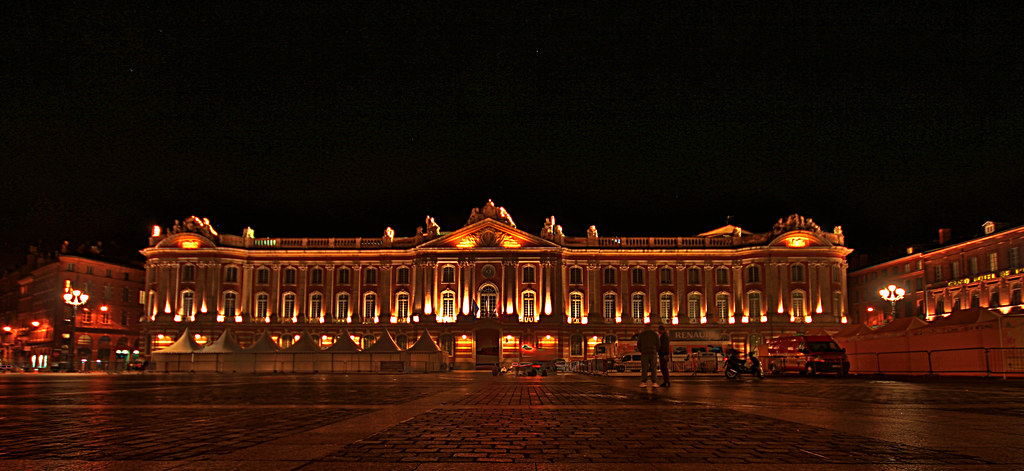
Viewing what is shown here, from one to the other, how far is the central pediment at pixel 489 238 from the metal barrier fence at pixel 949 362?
38.3 metres

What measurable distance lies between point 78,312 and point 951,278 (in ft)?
244

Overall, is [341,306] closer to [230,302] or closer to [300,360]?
[230,302]

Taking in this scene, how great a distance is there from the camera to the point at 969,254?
61.5 metres

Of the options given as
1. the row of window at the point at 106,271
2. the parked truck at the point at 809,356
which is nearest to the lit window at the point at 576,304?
the parked truck at the point at 809,356

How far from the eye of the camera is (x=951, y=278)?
63.5 meters

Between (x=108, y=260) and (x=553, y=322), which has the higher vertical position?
(x=108, y=260)

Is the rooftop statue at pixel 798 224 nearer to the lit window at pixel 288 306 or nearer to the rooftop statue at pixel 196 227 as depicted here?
the lit window at pixel 288 306

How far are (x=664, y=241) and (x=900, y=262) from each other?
67.0 feet

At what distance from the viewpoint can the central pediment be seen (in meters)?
69.7

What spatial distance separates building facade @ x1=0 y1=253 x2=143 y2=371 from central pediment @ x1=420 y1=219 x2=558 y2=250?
A: 31.3 m

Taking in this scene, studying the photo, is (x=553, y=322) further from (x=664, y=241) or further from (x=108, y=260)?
(x=108, y=260)

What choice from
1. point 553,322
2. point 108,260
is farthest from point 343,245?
point 108,260

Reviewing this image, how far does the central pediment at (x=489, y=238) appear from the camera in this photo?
69.7 m

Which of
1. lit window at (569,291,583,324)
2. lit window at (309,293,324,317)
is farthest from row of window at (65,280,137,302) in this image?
lit window at (569,291,583,324)
